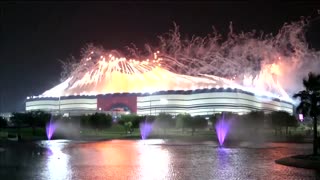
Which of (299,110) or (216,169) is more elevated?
(299,110)

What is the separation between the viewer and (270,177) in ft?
79.1

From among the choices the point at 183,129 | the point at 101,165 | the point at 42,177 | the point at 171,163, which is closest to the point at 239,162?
the point at 171,163

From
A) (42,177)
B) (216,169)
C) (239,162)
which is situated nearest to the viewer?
(42,177)

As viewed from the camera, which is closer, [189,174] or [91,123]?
[189,174]

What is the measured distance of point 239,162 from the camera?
108ft

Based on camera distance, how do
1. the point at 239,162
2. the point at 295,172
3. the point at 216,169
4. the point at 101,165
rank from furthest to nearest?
1. the point at 239,162
2. the point at 101,165
3. the point at 216,169
4. the point at 295,172

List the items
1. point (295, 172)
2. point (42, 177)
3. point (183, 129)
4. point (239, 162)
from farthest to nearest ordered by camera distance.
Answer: point (183, 129) < point (239, 162) < point (295, 172) < point (42, 177)

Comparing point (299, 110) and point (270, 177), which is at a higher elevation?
point (299, 110)

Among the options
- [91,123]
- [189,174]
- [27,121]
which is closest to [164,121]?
[91,123]

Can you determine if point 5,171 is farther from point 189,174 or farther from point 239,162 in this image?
point 239,162

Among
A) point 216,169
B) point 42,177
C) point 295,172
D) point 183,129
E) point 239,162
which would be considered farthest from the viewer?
point 183,129

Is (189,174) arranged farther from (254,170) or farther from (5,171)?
(5,171)

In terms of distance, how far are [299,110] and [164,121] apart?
90.6 meters

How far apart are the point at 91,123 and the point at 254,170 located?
3601 inches
